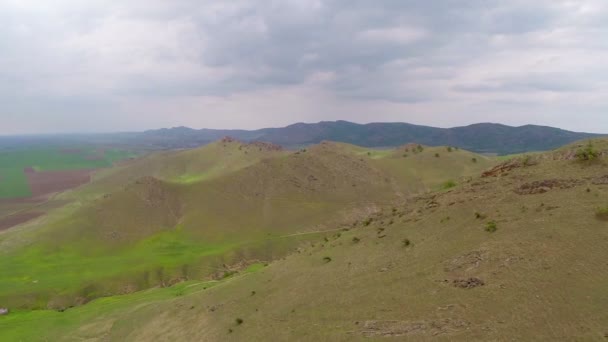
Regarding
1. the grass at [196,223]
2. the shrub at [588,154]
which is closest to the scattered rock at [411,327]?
the grass at [196,223]

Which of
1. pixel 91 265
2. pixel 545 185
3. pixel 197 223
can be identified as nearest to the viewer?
pixel 545 185

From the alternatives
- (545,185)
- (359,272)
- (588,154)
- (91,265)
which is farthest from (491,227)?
(91,265)

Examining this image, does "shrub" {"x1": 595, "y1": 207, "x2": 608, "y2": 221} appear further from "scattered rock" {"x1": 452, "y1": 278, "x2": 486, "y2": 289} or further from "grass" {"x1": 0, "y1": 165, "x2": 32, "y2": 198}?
"grass" {"x1": 0, "y1": 165, "x2": 32, "y2": 198}

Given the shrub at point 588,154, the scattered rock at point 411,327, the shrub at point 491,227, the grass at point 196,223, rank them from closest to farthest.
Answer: the scattered rock at point 411,327 → the shrub at point 491,227 → the shrub at point 588,154 → the grass at point 196,223

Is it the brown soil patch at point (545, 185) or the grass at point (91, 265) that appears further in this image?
the grass at point (91, 265)

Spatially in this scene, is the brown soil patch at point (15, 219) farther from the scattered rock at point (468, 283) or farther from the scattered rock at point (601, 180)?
the scattered rock at point (601, 180)

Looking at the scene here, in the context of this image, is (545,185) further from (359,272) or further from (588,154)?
(359,272)

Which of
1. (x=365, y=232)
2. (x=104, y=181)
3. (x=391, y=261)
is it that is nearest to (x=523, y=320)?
(x=391, y=261)
